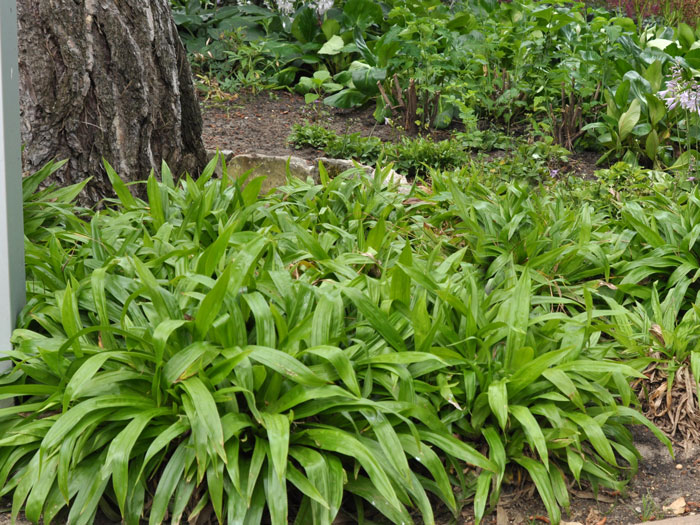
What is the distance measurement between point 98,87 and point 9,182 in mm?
1488

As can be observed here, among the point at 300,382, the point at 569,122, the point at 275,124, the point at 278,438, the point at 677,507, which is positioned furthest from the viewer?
the point at 275,124

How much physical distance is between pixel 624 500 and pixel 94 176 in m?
2.75

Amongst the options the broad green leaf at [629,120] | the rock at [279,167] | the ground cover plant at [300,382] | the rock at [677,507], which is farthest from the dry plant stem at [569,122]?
the rock at [677,507]

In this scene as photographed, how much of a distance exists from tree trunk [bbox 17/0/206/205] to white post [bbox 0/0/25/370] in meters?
1.18

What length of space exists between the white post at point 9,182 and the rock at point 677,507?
2.09m

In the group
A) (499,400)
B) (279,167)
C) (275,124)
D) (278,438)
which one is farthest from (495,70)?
(278,438)

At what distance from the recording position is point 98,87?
3.40m

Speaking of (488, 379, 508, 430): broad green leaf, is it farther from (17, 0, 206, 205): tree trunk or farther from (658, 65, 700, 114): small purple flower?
(658, 65, 700, 114): small purple flower

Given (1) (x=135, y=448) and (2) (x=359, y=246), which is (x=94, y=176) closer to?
(2) (x=359, y=246)

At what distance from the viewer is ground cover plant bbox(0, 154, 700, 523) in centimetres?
192

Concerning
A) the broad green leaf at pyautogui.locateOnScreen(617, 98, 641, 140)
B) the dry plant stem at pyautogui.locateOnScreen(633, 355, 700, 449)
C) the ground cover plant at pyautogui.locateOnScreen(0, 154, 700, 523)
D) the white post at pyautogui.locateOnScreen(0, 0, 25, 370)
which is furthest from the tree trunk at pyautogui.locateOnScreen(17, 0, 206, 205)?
the broad green leaf at pyautogui.locateOnScreen(617, 98, 641, 140)

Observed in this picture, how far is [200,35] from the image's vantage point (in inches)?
277

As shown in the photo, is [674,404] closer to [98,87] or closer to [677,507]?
[677,507]

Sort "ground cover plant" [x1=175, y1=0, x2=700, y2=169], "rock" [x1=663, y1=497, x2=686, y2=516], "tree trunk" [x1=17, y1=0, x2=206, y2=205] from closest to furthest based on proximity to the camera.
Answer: "rock" [x1=663, y1=497, x2=686, y2=516] → "tree trunk" [x1=17, y1=0, x2=206, y2=205] → "ground cover plant" [x1=175, y1=0, x2=700, y2=169]
